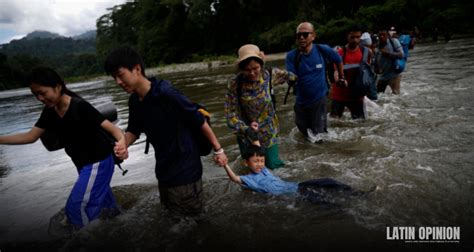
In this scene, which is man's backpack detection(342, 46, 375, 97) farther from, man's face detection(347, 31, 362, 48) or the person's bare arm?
the person's bare arm

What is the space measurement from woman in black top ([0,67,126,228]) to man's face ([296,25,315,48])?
2.72 m

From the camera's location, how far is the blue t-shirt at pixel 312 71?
4461 mm

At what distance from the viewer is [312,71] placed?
4484 mm

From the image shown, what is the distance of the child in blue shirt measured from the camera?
307 cm

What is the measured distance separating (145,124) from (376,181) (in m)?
2.56

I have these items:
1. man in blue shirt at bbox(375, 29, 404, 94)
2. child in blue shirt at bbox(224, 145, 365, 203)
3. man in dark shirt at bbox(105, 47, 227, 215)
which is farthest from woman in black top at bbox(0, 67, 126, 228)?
man in blue shirt at bbox(375, 29, 404, 94)

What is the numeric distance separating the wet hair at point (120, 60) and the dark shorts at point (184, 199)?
3.46 ft

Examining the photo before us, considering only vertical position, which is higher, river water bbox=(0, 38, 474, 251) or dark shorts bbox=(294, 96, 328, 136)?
dark shorts bbox=(294, 96, 328, 136)

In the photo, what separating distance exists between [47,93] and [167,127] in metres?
0.98

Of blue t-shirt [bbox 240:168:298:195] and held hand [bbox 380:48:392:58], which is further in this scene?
held hand [bbox 380:48:392:58]

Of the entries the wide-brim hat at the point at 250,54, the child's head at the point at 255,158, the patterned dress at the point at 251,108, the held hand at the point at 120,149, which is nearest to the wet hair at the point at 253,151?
the child's head at the point at 255,158

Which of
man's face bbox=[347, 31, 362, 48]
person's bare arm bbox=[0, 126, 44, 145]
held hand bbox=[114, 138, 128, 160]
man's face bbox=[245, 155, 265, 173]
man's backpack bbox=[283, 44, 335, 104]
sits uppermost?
man's face bbox=[347, 31, 362, 48]

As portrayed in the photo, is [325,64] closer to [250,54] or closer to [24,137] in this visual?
[250,54]

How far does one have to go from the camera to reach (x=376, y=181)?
11.5ft
